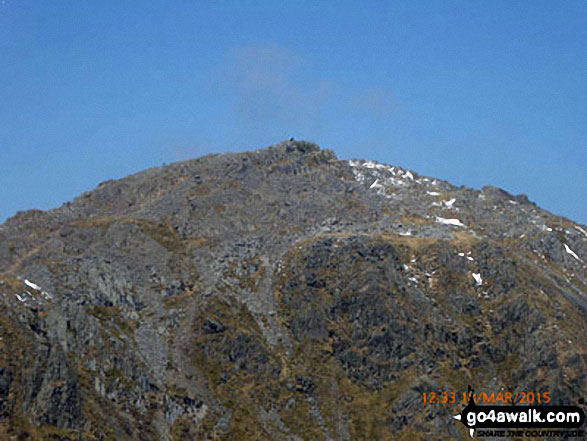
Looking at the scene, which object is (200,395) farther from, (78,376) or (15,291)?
(15,291)

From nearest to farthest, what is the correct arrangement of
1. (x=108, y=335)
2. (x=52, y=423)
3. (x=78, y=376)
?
(x=52, y=423) < (x=78, y=376) < (x=108, y=335)

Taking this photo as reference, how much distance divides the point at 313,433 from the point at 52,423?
51.7m

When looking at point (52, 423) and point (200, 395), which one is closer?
point (52, 423)

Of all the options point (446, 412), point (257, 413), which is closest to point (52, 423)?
point (257, 413)

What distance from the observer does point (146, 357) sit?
200m

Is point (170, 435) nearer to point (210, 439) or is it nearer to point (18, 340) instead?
point (210, 439)

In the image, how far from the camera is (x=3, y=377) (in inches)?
6855

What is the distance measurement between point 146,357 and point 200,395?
1355 centimetres

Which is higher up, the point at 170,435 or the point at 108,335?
the point at 108,335

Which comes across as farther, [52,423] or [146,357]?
[146,357]

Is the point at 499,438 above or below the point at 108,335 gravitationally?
below

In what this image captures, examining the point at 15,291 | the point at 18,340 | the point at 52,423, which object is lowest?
the point at 52,423

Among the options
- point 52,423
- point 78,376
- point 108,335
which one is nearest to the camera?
point 52,423

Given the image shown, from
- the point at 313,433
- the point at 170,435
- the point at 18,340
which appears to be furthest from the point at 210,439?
the point at 18,340
